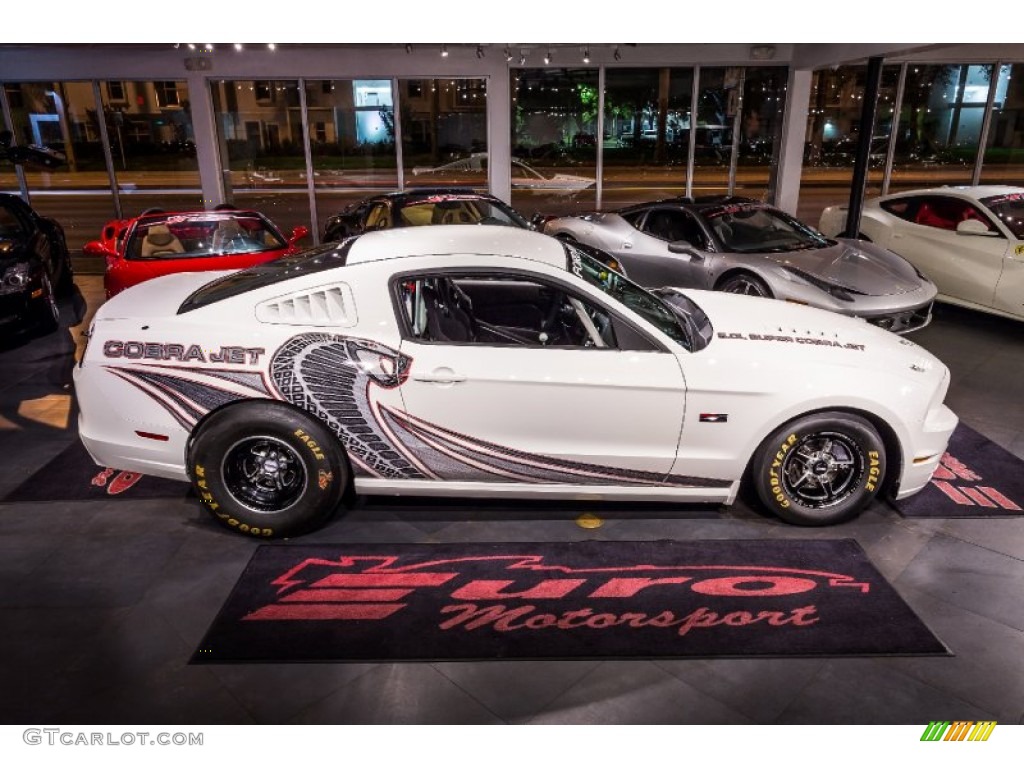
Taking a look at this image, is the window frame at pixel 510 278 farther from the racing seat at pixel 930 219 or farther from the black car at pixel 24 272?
the racing seat at pixel 930 219

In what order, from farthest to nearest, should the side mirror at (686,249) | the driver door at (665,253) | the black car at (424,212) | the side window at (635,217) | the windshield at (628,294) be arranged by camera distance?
the black car at (424,212), the side window at (635,217), the driver door at (665,253), the side mirror at (686,249), the windshield at (628,294)

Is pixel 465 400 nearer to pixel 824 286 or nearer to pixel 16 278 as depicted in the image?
pixel 824 286

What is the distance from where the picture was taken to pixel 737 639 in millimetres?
3107

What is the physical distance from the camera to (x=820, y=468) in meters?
3.87

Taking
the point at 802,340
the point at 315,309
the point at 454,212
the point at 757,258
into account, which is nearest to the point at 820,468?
the point at 802,340

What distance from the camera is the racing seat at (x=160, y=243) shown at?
6660mm

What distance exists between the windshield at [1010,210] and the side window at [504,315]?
5031 mm

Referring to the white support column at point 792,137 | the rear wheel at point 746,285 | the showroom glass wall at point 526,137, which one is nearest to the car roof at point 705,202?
the rear wheel at point 746,285

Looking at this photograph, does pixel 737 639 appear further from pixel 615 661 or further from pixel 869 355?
pixel 869 355

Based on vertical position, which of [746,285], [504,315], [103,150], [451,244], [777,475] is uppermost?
[103,150]

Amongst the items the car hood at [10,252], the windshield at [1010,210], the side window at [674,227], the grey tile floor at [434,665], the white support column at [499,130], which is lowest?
the grey tile floor at [434,665]

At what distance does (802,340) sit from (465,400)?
1784 millimetres
